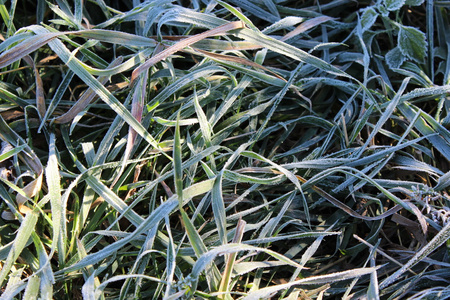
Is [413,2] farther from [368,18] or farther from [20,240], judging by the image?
Answer: [20,240]

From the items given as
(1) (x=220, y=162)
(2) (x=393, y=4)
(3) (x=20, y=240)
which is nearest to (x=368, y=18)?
(2) (x=393, y=4)

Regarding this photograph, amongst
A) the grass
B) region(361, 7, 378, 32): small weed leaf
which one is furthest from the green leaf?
region(361, 7, 378, 32): small weed leaf

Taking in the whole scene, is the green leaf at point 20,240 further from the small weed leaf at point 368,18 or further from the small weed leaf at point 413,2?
the small weed leaf at point 413,2

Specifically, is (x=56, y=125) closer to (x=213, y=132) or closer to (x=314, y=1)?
(x=213, y=132)

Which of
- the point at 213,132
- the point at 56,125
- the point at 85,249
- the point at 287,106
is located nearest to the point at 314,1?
the point at 287,106

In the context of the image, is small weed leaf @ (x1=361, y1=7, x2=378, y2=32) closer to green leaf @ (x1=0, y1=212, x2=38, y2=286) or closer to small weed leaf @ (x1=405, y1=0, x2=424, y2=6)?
small weed leaf @ (x1=405, y1=0, x2=424, y2=6)

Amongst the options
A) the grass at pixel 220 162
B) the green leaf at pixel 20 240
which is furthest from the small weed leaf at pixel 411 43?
the green leaf at pixel 20 240
